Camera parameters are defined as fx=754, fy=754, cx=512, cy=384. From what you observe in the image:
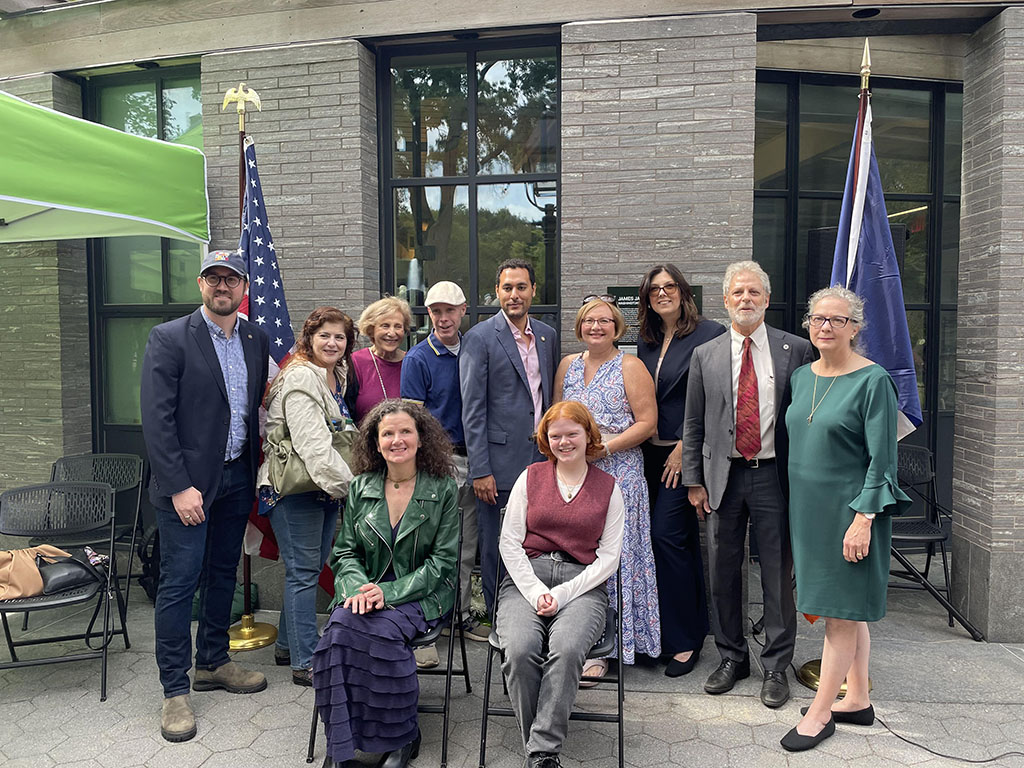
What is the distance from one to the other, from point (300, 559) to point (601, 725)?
5.61ft

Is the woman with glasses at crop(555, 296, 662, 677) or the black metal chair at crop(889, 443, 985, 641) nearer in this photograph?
the woman with glasses at crop(555, 296, 662, 677)

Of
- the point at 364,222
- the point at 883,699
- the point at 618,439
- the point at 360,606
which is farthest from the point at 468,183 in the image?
the point at 883,699

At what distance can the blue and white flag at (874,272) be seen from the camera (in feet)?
14.1

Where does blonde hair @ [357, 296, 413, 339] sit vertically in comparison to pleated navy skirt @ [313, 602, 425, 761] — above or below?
above

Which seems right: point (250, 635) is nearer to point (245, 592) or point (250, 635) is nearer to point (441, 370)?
point (245, 592)

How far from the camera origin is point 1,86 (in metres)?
5.82

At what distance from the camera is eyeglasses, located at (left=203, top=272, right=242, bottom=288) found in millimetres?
3676

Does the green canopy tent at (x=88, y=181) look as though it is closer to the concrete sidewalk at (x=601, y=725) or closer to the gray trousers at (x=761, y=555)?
the concrete sidewalk at (x=601, y=725)

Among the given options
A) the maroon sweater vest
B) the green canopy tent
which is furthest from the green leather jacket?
the green canopy tent

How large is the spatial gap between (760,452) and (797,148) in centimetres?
338

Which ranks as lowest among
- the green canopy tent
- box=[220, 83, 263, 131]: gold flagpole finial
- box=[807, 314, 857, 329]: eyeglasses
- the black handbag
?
the black handbag

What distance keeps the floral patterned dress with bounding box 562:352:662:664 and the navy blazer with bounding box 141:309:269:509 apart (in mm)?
1817

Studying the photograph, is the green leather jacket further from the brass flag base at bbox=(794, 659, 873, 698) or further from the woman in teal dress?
the brass flag base at bbox=(794, 659, 873, 698)

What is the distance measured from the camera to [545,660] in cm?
316
